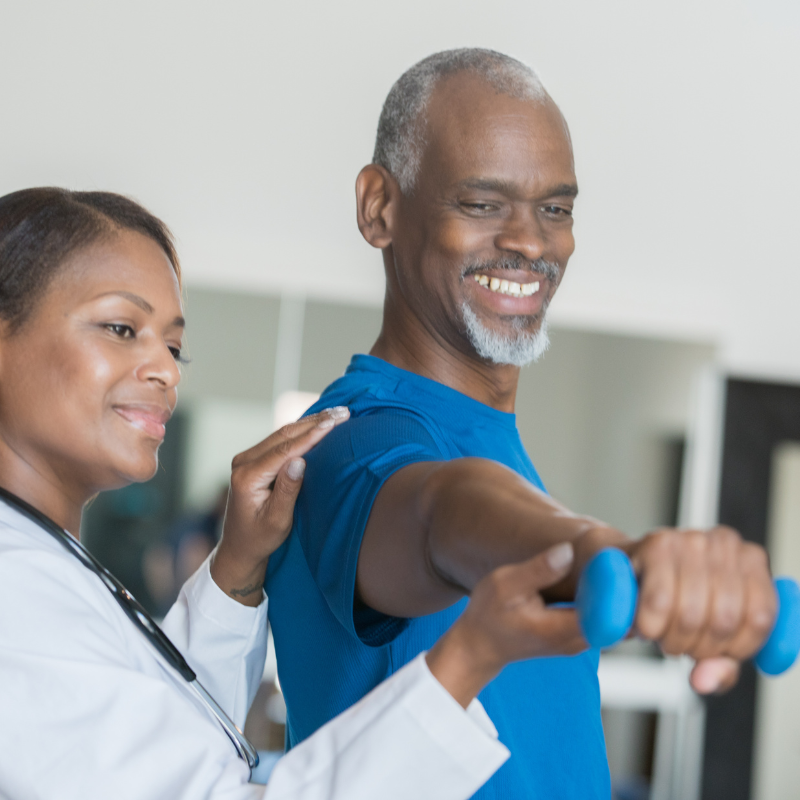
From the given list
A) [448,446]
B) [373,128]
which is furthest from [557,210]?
[373,128]

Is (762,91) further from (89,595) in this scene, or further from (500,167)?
(89,595)

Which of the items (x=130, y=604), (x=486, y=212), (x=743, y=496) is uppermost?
(x=486, y=212)

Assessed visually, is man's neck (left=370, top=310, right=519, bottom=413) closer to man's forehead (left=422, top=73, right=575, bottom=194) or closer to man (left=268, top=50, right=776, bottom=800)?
man (left=268, top=50, right=776, bottom=800)

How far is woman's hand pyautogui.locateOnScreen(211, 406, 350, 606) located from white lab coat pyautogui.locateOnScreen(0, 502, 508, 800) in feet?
0.68

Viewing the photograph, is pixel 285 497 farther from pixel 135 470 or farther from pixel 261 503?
pixel 135 470

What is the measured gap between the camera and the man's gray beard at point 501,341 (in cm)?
107

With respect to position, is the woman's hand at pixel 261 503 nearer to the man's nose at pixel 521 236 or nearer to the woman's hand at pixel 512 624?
the man's nose at pixel 521 236

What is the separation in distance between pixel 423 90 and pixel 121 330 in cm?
49

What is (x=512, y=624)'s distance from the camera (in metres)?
0.61

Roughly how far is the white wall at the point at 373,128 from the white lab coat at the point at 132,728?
264cm

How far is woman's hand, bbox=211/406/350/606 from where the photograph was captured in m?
1.05

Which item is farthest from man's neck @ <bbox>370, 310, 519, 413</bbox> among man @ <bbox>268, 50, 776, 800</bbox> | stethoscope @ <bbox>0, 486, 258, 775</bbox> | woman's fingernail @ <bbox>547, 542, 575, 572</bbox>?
woman's fingernail @ <bbox>547, 542, 575, 572</bbox>

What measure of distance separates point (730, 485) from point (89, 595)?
3.26m

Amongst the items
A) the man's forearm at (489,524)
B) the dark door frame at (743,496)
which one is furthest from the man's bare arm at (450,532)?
the dark door frame at (743,496)
